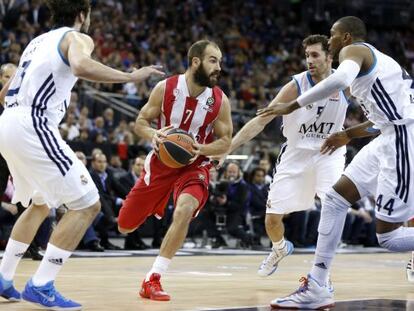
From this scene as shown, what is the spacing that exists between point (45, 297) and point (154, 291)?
3.50 ft

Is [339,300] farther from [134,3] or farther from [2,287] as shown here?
[134,3]

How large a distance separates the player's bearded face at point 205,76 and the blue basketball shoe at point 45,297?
2.34 metres

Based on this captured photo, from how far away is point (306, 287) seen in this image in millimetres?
6383

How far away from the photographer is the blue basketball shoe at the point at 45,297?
226 inches

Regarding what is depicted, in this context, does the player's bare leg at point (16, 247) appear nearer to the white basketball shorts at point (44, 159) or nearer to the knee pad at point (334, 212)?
the white basketball shorts at point (44, 159)

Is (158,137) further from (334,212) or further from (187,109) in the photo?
(334,212)

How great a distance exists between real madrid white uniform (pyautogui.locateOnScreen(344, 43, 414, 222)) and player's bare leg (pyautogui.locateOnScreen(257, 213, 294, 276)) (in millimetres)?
2134

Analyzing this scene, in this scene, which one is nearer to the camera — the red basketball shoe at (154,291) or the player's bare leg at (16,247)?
the player's bare leg at (16,247)

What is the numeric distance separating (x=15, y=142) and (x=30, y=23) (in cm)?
1392

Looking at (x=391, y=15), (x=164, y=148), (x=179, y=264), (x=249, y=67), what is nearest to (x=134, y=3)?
(x=249, y=67)

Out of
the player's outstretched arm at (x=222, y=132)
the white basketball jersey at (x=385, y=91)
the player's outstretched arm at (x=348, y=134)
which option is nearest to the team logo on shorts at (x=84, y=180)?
the player's outstretched arm at (x=222, y=132)

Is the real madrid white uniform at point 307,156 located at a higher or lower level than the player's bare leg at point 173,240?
higher

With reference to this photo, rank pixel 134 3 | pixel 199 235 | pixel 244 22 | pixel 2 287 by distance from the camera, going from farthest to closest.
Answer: pixel 244 22, pixel 134 3, pixel 199 235, pixel 2 287

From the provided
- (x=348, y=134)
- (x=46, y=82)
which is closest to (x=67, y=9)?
(x=46, y=82)
